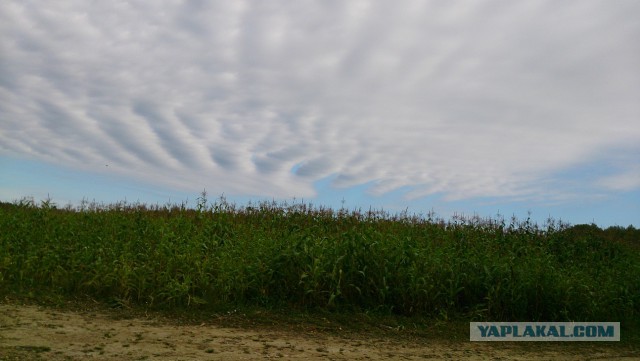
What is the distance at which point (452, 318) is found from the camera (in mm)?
6957

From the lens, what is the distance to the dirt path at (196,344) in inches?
180

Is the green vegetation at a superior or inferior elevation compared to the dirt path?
superior

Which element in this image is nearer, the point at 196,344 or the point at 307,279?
the point at 196,344

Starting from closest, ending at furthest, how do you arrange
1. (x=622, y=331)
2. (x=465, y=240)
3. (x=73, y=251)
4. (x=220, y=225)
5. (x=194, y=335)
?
(x=194, y=335), (x=622, y=331), (x=73, y=251), (x=220, y=225), (x=465, y=240)

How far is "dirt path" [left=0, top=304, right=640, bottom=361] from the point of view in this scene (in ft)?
15.0

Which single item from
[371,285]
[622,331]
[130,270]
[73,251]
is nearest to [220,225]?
[73,251]

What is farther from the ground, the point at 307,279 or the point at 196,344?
the point at 307,279

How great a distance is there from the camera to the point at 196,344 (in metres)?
4.95

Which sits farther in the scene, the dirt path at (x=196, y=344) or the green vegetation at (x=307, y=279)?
the green vegetation at (x=307, y=279)

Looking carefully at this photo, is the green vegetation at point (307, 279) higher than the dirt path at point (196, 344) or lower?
higher

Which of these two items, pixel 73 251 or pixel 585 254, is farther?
pixel 585 254

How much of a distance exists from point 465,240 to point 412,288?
5.75m

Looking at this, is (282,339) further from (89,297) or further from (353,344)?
(89,297)

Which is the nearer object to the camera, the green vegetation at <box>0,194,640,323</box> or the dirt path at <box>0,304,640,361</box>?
the dirt path at <box>0,304,640,361</box>
